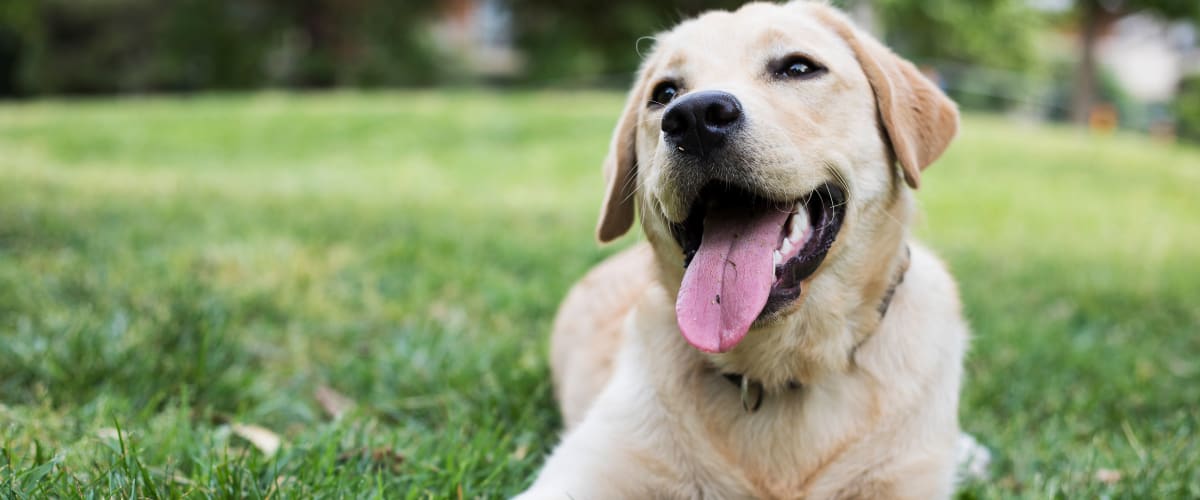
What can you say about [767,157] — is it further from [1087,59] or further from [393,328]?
[1087,59]

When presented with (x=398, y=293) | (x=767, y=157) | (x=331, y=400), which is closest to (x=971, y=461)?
(x=767, y=157)

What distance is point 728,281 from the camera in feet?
8.44

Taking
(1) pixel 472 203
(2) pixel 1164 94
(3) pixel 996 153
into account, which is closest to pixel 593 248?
(1) pixel 472 203

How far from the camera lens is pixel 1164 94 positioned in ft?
157

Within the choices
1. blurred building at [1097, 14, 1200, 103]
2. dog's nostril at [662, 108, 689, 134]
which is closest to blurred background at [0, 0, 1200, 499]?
dog's nostril at [662, 108, 689, 134]

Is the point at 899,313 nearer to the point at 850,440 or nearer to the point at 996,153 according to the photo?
the point at 850,440

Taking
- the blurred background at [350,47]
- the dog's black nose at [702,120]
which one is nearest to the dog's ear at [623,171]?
the dog's black nose at [702,120]

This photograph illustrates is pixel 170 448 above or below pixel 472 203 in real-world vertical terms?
above

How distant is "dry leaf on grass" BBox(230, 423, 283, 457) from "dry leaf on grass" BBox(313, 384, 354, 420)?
0.38 metres

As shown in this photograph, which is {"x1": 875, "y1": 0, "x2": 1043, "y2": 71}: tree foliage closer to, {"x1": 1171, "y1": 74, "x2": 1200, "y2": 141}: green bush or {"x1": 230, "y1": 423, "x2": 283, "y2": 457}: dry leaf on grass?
{"x1": 1171, "y1": 74, "x2": 1200, "y2": 141}: green bush

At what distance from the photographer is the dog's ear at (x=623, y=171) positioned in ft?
10.4

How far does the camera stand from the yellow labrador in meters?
2.57

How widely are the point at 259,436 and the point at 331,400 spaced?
624 mm

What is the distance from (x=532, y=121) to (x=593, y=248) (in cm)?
849
